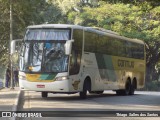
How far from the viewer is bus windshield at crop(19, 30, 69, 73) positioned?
20.5 meters

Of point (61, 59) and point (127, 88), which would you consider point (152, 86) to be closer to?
point (127, 88)

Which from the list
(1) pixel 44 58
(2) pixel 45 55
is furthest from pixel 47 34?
(1) pixel 44 58

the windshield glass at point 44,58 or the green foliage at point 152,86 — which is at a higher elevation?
the windshield glass at point 44,58

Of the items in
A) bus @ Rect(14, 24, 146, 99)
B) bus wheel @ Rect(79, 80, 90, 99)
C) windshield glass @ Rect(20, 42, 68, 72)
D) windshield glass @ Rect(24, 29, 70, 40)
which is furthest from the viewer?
bus wheel @ Rect(79, 80, 90, 99)

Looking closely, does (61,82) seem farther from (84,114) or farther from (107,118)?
(107,118)

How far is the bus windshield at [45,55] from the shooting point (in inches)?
807

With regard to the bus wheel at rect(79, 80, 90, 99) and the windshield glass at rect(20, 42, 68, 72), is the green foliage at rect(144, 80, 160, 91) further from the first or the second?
the windshield glass at rect(20, 42, 68, 72)

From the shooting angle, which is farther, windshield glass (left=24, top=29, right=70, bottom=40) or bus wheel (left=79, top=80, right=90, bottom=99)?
bus wheel (left=79, top=80, right=90, bottom=99)

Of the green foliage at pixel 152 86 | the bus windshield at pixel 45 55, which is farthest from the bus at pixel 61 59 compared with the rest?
the green foliage at pixel 152 86

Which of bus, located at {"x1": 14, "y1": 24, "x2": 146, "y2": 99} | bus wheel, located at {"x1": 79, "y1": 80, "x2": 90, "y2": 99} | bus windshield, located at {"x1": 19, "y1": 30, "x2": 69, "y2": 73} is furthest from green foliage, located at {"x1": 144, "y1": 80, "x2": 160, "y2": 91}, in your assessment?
bus windshield, located at {"x1": 19, "y1": 30, "x2": 69, "y2": 73}

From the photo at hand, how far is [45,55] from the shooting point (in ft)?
67.5

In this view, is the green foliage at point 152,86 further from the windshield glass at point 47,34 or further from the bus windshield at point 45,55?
the bus windshield at point 45,55

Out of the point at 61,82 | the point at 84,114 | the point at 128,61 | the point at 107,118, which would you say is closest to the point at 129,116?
the point at 107,118

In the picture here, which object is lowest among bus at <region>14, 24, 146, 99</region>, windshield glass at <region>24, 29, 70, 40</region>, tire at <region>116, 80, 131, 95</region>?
tire at <region>116, 80, 131, 95</region>
